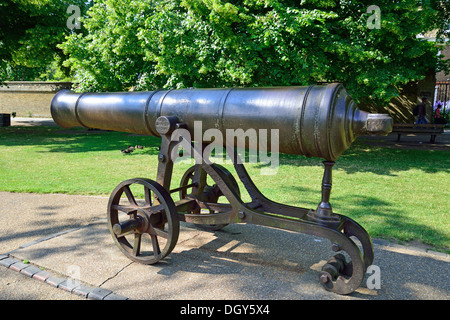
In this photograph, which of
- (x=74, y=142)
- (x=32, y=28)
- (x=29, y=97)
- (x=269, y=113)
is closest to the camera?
(x=269, y=113)

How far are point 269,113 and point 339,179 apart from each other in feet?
16.2

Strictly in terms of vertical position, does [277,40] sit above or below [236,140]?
above

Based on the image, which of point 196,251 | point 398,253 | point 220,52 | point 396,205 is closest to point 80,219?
point 196,251

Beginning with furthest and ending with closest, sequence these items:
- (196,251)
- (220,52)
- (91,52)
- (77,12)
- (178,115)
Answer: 1. (77,12)
2. (91,52)
3. (220,52)
4. (196,251)
5. (178,115)

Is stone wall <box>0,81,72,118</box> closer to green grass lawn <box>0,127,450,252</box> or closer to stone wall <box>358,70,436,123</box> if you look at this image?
green grass lawn <box>0,127,450,252</box>

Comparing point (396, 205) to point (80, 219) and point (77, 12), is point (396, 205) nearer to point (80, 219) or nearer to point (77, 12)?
point (80, 219)

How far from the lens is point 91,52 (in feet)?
35.2

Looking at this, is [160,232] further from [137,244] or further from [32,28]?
[32,28]

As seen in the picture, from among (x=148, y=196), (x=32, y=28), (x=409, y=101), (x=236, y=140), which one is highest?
(x=32, y=28)

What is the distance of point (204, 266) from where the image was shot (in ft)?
11.2

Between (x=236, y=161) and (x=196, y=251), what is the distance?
3.30 feet

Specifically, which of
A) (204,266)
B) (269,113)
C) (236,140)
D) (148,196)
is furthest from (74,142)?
(269,113)

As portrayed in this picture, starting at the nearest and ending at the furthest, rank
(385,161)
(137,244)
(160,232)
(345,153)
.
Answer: (160,232), (137,244), (385,161), (345,153)
